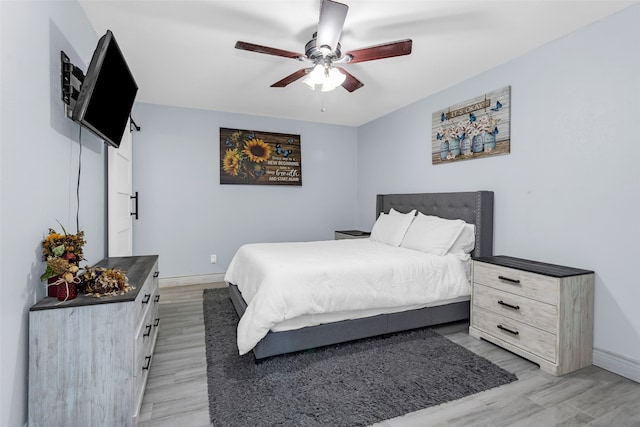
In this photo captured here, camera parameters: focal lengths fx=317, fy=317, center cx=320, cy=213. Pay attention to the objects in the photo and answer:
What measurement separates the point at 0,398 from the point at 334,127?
16.0 feet

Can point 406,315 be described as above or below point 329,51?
below

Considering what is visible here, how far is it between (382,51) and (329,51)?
1.25 ft

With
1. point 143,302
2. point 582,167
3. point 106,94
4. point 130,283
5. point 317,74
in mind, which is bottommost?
point 143,302

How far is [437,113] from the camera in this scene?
3754 mm

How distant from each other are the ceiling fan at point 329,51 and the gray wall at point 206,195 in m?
2.25

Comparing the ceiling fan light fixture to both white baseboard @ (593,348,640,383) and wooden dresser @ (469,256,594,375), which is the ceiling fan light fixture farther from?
white baseboard @ (593,348,640,383)

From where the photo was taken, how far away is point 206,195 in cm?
452

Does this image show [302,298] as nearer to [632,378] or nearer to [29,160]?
[29,160]

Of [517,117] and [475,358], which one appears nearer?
[475,358]

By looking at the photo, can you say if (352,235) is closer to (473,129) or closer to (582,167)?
(473,129)

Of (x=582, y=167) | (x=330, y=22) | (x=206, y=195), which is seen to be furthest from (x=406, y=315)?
(x=206, y=195)

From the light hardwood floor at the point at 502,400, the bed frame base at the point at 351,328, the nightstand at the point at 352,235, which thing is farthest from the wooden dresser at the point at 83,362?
the nightstand at the point at 352,235

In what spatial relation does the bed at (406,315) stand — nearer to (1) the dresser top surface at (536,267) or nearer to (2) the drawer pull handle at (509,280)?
(1) the dresser top surface at (536,267)

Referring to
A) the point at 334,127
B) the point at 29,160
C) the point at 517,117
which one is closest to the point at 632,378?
the point at 517,117
